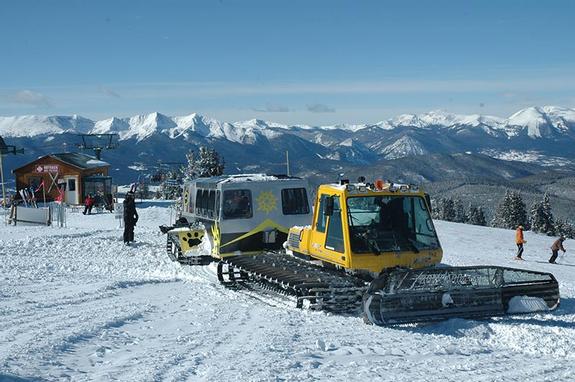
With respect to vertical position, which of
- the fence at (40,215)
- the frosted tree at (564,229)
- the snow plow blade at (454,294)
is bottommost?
the frosted tree at (564,229)

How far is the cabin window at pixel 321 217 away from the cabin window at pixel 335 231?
26 centimetres

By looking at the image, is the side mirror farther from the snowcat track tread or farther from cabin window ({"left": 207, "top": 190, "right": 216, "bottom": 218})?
cabin window ({"left": 207, "top": 190, "right": 216, "bottom": 218})

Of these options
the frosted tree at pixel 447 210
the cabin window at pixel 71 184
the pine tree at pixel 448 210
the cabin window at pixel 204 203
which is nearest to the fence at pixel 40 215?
the cabin window at pixel 204 203

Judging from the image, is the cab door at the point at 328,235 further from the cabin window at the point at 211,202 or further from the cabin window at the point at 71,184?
the cabin window at the point at 71,184

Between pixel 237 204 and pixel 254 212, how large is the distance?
473 mm

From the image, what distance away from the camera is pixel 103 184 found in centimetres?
5150

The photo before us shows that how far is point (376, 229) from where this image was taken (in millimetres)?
11188

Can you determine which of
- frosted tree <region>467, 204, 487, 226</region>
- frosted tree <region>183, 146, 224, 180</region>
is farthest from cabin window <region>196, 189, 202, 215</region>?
frosted tree <region>467, 204, 487, 226</region>

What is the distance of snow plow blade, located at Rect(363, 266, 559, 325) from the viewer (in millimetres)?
9273

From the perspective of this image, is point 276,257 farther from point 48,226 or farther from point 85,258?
point 48,226

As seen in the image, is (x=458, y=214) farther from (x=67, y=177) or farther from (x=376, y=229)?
(x=376, y=229)

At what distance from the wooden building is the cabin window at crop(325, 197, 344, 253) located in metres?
39.3

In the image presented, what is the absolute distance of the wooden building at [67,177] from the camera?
51188 millimetres

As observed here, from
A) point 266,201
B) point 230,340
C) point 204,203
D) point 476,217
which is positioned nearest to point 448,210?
point 476,217
